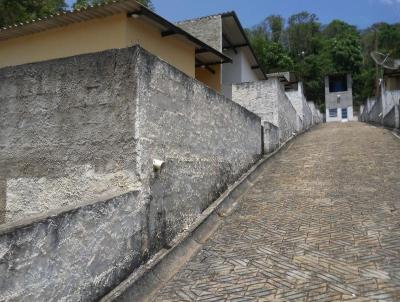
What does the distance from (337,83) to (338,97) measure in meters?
1.80

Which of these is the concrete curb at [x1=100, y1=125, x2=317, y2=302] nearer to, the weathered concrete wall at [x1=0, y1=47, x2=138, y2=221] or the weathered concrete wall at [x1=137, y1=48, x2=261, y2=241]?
the weathered concrete wall at [x1=137, y1=48, x2=261, y2=241]

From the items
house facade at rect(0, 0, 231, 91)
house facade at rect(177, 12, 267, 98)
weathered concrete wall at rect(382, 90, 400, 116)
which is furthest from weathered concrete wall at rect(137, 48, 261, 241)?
weathered concrete wall at rect(382, 90, 400, 116)

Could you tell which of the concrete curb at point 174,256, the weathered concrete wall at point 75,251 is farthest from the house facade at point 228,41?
the weathered concrete wall at point 75,251

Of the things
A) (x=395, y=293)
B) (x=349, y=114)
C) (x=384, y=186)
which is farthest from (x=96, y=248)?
(x=349, y=114)

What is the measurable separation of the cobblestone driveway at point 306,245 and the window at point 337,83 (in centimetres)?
3689

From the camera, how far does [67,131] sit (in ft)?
18.6

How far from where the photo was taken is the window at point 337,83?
45.5m

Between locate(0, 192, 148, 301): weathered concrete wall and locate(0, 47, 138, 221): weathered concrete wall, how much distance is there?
0.53 m

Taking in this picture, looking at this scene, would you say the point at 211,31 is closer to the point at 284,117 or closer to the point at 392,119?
the point at 284,117

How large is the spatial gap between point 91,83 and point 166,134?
1.30 m

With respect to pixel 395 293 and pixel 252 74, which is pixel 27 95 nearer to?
pixel 395 293

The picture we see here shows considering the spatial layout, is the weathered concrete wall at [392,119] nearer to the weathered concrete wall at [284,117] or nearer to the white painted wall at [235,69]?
the weathered concrete wall at [284,117]

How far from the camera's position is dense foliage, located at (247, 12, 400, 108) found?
44844 millimetres

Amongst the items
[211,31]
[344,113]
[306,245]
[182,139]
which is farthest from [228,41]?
[344,113]
